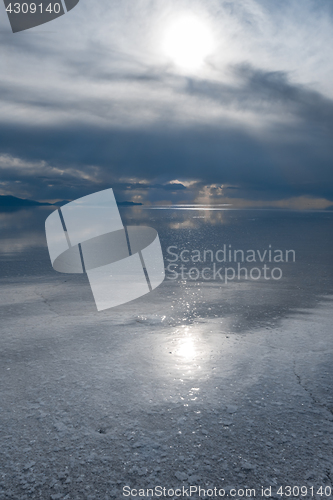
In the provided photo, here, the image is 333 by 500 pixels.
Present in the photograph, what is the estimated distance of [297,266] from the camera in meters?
9.50

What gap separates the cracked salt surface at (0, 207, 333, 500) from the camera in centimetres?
225

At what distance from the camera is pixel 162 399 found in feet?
9.86

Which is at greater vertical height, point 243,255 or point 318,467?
point 318,467

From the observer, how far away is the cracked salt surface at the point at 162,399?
2.25 meters

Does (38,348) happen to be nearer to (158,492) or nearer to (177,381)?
(177,381)

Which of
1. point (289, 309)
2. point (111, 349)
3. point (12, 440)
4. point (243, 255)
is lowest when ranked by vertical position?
point (243, 255)

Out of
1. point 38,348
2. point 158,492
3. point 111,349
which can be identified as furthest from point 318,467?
point 38,348

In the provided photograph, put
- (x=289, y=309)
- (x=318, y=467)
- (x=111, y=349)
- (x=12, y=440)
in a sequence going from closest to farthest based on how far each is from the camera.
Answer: (x=318, y=467), (x=12, y=440), (x=111, y=349), (x=289, y=309)

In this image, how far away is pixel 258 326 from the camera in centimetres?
485

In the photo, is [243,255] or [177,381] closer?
[177,381]

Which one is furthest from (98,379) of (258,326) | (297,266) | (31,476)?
(297,266)

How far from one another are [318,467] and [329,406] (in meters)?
0.73

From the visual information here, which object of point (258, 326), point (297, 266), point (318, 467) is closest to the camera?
point (318, 467)

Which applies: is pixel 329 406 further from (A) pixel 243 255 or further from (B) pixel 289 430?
(A) pixel 243 255
